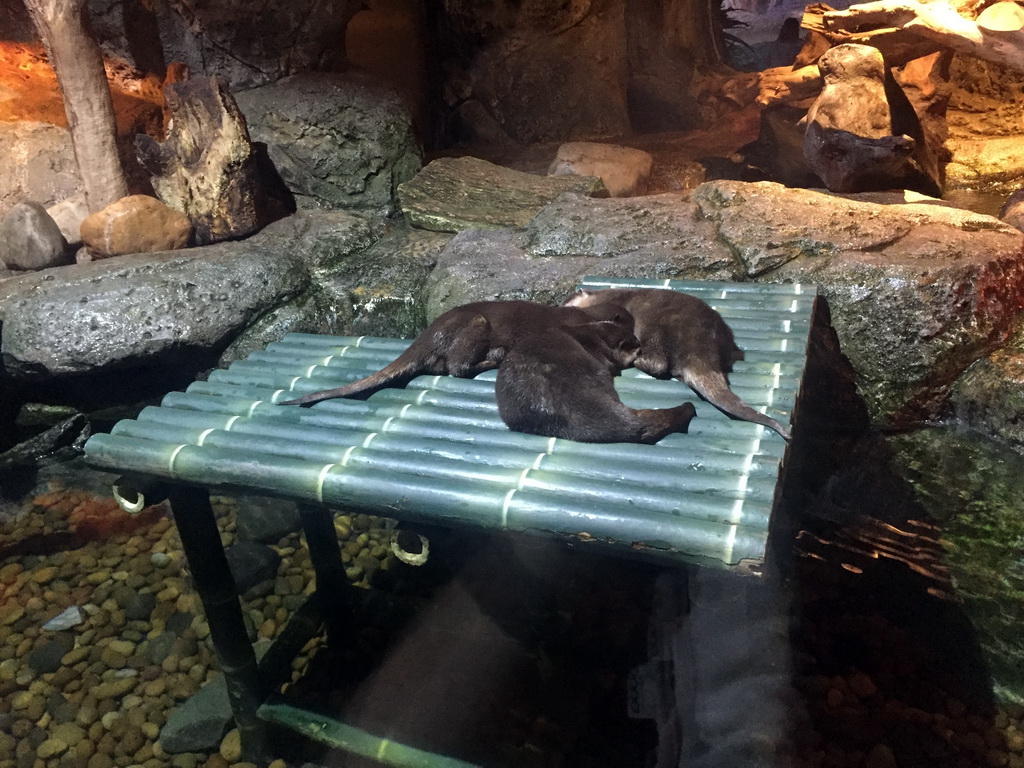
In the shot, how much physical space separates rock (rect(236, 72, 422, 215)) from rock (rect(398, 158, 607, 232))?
1.12 ft

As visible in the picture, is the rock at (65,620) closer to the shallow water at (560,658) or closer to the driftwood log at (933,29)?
the shallow water at (560,658)

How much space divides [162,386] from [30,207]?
1.94 metres

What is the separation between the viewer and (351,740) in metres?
2.76

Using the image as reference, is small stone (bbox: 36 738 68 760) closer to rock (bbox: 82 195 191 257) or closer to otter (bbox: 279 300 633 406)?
otter (bbox: 279 300 633 406)

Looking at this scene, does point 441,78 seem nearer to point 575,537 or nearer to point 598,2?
point 598,2

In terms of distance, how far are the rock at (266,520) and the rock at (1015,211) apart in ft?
17.3

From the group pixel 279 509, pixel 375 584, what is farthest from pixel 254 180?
pixel 375 584

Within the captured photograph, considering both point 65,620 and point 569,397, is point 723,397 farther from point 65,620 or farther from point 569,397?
point 65,620

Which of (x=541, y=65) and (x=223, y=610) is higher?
(x=541, y=65)

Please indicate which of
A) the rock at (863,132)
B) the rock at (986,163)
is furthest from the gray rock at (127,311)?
the rock at (986,163)

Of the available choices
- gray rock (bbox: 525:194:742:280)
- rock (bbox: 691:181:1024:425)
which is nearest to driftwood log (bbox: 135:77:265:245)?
gray rock (bbox: 525:194:742:280)

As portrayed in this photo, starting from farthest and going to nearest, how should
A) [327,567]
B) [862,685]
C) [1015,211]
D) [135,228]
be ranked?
[135,228] → [1015,211] → [327,567] → [862,685]

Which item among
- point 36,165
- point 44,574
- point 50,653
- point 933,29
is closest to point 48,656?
point 50,653

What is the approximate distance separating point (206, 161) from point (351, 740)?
15.6ft
